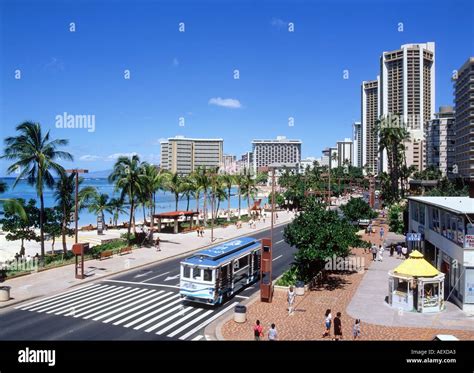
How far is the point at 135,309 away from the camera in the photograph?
21.9 metres

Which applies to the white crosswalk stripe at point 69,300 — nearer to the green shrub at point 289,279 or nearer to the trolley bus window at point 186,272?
the trolley bus window at point 186,272

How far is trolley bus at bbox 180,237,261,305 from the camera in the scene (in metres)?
21.9

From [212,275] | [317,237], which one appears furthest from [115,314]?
[317,237]

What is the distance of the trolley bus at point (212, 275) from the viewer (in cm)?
2194

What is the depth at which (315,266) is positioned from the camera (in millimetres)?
29188

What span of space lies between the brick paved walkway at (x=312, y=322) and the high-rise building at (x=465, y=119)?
294ft

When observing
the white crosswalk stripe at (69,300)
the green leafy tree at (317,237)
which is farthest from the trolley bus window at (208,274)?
the white crosswalk stripe at (69,300)

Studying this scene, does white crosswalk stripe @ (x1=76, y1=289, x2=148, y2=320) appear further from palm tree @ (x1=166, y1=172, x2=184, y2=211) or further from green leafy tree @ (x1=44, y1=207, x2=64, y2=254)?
palm tree @ (x1=166, y1=172, x2=184, y2=211)

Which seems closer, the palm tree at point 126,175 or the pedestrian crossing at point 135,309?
the pedestrian crossing at point 135,309

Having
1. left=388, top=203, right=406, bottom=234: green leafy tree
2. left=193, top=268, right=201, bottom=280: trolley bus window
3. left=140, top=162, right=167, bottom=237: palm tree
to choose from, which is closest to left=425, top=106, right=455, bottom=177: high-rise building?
left=388, top=203, right=406, bottom=234: green leafy tree

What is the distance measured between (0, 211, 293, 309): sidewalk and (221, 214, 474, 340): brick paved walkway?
1273 centimetres

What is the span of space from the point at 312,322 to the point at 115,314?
948cm

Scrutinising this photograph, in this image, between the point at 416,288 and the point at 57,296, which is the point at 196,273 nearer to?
the point at 57,296
